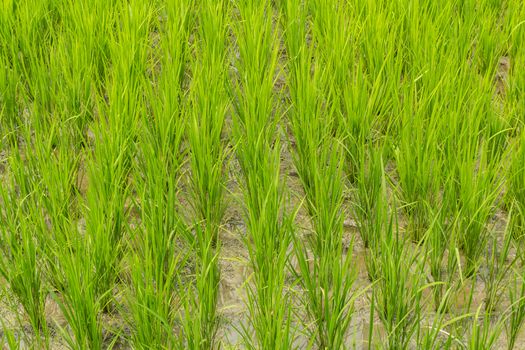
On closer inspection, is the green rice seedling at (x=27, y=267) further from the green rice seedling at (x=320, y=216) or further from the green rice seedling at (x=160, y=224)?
the green rice seedling at (x=320, y=216)

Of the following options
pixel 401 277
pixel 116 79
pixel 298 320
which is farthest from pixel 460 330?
pixel 116 79

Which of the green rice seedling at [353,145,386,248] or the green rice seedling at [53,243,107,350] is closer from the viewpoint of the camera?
the green rice seedling at [53,243,107,350]

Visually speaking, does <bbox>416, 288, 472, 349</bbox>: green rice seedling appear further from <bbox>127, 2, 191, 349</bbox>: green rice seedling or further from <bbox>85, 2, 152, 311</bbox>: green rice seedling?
<bbox>85, 2, 152, 311</bbox>: green rice seedling

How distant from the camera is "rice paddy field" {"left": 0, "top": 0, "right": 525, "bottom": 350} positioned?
5.35 feet

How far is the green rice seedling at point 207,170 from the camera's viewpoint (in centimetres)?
159

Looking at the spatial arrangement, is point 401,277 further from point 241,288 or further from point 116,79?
point 116,79

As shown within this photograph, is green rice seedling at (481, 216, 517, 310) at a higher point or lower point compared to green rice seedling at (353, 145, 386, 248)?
lower

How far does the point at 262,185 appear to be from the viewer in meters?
1.85

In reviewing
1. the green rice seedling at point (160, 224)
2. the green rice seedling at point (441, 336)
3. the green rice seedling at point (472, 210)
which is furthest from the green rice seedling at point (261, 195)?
the green rice seedling at point (472, 210)

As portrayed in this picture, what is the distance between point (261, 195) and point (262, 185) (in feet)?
0.15

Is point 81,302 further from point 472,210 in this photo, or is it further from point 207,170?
point 472,210

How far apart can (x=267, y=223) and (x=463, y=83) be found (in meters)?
0.79

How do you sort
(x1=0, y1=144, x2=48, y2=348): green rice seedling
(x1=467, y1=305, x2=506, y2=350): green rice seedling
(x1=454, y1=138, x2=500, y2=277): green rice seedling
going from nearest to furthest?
1. (x1=467, y1=305, x2=506, y2=350): green rice seedling
2. (x1=0, y1=144, x2=48, y2=348): green rice seedling
3. (x1=454, y1=138, x2=500, y2=277): green rice seedling

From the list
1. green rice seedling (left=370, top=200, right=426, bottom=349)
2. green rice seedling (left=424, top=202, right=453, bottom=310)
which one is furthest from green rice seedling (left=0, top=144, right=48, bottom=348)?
green rice seedling (left=424, top=202, right=453, bottom=310)
